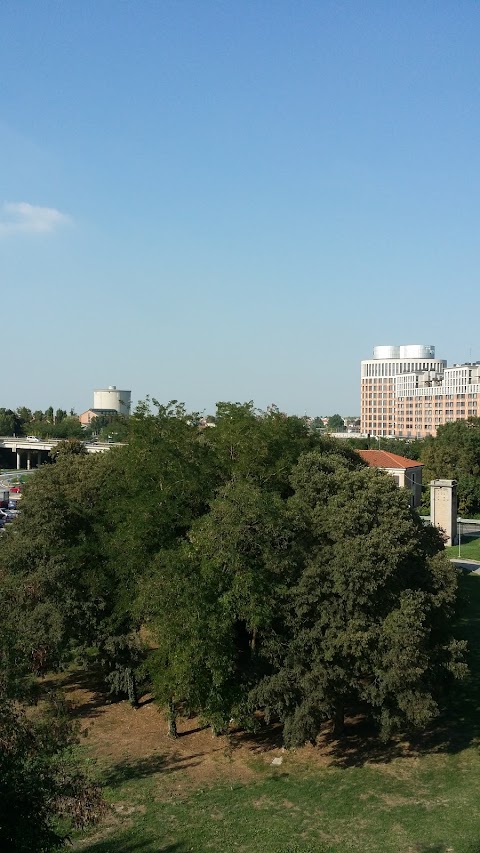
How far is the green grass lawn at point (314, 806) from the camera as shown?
17.6 m

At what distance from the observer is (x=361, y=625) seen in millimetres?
21156

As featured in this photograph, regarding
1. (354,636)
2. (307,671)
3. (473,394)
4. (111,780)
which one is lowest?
(111,780)

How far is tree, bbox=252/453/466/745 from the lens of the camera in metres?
21.0

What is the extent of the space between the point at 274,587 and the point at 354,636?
113 inches

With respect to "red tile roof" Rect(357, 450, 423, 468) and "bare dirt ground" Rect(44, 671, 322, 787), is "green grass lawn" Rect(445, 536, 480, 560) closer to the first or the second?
"red tile roof" Rect(357, 450, 423, 468)

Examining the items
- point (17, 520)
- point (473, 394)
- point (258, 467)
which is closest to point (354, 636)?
point (258, 467)

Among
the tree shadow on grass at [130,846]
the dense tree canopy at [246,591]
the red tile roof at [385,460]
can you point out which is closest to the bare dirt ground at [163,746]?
the dense tree canopy at [246,591]

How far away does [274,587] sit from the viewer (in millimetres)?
22047

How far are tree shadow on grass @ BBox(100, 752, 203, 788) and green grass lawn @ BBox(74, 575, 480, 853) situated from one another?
0.06 m

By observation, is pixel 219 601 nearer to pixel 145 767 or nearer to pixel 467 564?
pixel 145 767

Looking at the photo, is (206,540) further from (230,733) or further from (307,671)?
(230,733)

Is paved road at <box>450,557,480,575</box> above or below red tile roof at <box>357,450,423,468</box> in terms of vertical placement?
below

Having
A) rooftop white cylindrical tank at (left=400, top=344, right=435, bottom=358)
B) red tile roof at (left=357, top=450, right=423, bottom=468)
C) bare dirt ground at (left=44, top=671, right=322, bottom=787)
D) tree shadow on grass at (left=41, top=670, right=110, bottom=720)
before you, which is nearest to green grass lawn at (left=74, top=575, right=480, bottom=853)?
bare dirt ground at (left=44, top=671, right=322, bottom=787)

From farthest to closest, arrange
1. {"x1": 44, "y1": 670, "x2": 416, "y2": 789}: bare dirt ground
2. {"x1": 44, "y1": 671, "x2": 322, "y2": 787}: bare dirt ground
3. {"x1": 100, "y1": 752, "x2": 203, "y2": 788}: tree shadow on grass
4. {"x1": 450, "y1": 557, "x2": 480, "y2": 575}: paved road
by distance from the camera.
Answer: {"x1": 450, "y1": 557, "x2": 480, "y2": 575}: paved road < {"x1": 44, "y1": 671, "x2": 322, "y2": 787}: bare dirt ground < {"x1": 44, "y1": 670, "x2": 416, "y2": 789}: bare dirt ground < {"x1": 100, "y1": 752, "x2": 203, "y2": 788}: tree shadow on grass
